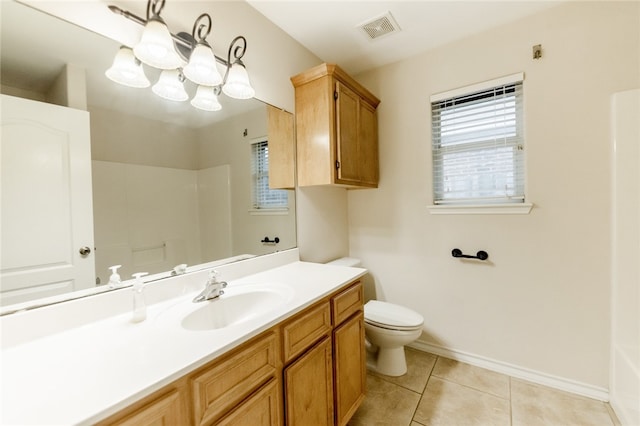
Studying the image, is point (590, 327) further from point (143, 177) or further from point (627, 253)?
point (143, 177)

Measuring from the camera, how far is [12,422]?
0.50 meters

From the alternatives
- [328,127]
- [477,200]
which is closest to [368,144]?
[328,127]

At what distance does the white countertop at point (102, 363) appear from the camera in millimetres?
540

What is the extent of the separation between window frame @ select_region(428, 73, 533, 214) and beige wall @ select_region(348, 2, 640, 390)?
0.16 feet

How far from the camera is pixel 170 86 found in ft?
4.15

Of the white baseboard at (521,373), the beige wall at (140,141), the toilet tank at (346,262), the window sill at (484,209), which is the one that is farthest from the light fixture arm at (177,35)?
the white baseboard at (521,373)

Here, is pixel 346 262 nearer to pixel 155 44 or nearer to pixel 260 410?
pixel 260 410

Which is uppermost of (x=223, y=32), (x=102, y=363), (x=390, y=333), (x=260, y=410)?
(x=223, y=32)

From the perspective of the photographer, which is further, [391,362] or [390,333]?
[391,362]

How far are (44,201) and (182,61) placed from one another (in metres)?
0.82

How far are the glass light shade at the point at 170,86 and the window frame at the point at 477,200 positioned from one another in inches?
71.8

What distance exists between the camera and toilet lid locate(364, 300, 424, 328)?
1.82 meters

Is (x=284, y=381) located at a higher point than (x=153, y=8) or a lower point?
lower

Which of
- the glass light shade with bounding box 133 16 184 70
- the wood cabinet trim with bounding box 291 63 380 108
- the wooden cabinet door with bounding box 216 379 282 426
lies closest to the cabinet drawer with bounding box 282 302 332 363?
the wooden cabinet door with bounding box 216 379 282 426
